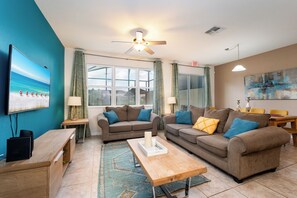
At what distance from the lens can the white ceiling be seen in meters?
2.12

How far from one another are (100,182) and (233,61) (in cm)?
598

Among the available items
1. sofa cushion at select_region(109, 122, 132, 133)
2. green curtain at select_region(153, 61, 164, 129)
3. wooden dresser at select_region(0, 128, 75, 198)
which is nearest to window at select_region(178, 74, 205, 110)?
green curtain at select_region(153, 61, 164, 129)

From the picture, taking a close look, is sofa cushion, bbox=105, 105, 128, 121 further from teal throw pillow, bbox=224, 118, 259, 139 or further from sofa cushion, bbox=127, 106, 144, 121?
teal throw pillow, bbox=224, 118, 259, 139

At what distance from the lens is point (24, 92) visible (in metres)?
1.59

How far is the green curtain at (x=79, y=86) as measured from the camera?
3.84m

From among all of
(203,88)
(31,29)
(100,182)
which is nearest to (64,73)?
(31,29)

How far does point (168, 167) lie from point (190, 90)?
492cm

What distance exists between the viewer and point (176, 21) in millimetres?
2561

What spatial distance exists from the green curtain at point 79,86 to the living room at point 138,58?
0.13ft

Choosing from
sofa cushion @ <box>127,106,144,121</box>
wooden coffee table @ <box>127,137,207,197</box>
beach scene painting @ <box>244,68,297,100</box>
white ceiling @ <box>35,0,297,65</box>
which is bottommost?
wooden coffee table @ <box>127,137,207,197</box>

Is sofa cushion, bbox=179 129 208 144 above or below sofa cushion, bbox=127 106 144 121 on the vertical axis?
below

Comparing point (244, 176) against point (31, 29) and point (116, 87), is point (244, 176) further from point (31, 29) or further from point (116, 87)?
point (116, 87)

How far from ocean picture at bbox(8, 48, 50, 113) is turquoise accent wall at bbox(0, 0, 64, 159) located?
0.08 metres

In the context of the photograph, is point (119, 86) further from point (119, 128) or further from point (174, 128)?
point (174, 128)
